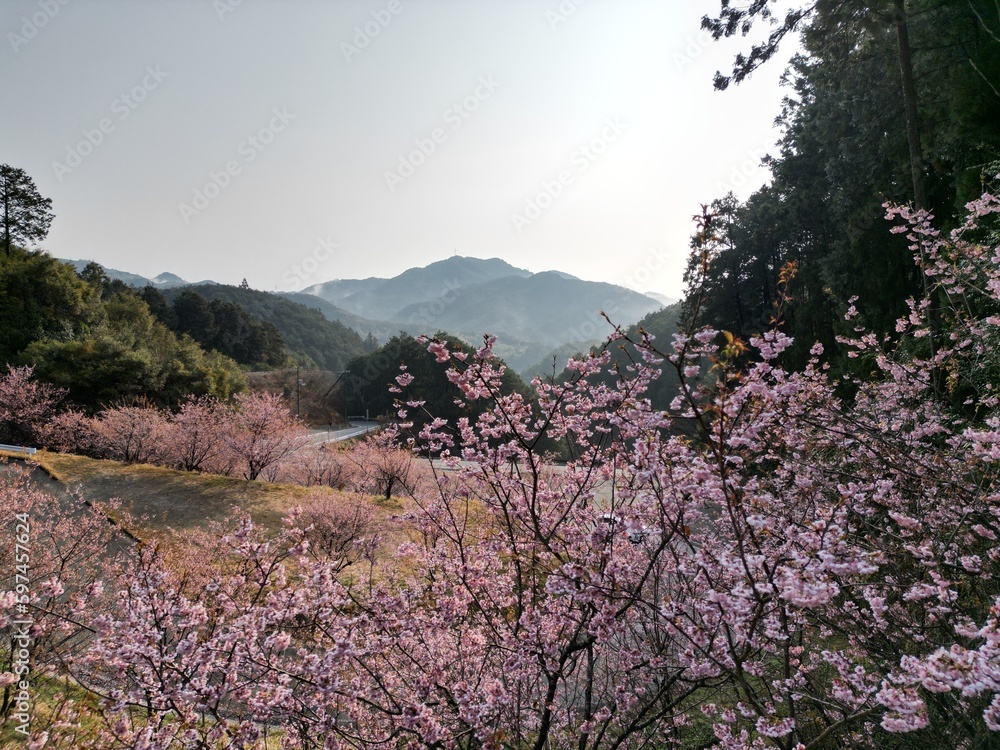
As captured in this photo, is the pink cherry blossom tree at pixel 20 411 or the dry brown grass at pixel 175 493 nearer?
the dry brown grass at pixel 175 493

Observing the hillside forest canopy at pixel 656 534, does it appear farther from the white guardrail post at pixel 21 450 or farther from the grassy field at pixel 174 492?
the white guardrail post at pixel 21 450

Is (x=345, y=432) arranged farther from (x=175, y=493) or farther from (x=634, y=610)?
(x=634, y=610)

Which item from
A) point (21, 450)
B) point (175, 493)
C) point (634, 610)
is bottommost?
point (175, 493)

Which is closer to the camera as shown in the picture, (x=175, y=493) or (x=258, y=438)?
(x=175, y=493)

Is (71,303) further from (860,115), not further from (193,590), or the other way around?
Answer: (860,115)

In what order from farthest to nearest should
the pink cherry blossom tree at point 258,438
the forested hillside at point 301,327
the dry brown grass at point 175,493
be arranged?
the forested hillside at point 301,327, the pink cherry blossom tree at point 258,438, the dry brown grass at point 175,493

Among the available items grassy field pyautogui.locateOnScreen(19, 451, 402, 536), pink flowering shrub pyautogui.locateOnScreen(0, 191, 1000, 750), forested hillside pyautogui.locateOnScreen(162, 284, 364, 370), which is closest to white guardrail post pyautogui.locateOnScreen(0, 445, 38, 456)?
grassy field pyautogui.locateOnScreen(19, 451, 402, 536)

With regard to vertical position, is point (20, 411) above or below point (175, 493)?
above

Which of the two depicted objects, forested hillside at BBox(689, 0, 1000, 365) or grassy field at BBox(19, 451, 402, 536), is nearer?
forested hillside at BBox(689, 0, 1000, 365)

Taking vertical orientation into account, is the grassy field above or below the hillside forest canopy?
below

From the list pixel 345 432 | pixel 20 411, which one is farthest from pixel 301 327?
pixel 20 411

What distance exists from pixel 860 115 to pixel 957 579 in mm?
15077

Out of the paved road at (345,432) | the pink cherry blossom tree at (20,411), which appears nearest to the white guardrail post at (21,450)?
the pink cherry blossom tree at (20,411)

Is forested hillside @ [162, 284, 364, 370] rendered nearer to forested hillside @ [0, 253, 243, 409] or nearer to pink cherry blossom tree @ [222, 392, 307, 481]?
forested hillside @ [0, 253, 243, 409]
